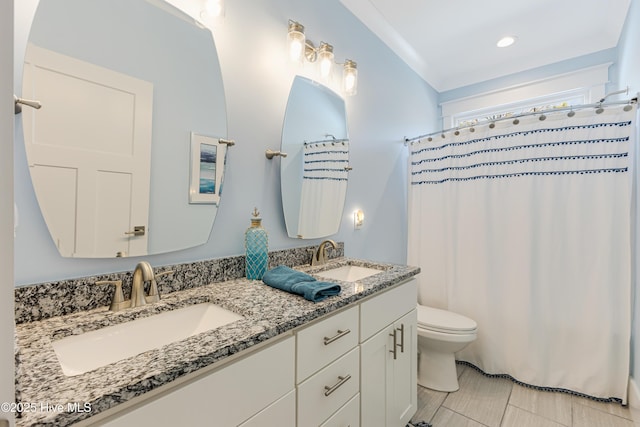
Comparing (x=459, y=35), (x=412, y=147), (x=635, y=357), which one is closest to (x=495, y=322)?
(x=635, y=357)

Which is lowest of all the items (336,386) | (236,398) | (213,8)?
(336,386)

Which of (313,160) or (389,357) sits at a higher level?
(313,160)

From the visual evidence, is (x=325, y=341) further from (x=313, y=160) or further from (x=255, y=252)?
(x=313, y=160)

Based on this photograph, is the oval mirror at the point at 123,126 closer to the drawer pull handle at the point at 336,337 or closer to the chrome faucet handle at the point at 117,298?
the chrome faucet handle at the point at 117,298

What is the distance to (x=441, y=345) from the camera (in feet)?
6.40

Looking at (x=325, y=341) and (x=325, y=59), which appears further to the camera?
(x=325, y=59)

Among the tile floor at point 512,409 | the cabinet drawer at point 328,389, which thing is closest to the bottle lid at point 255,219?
the cabinet drawer at point 328,389

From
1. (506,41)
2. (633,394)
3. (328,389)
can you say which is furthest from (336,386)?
(506,41)

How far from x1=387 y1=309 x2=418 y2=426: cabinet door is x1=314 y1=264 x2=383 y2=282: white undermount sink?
1.02 ft

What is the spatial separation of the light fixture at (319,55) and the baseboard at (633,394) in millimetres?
2430

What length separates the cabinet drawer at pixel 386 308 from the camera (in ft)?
4.04

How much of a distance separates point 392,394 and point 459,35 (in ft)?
8.70

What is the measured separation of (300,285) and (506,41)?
2747mm

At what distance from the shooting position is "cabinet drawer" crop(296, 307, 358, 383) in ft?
3.04
